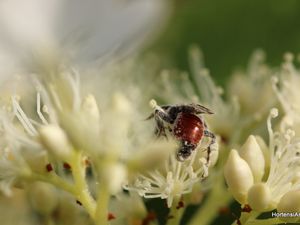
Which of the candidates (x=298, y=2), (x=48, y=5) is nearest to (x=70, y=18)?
(x=48, y=5)

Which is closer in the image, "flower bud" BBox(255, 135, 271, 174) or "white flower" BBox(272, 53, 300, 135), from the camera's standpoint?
"flower bud" BBox(255, 135, 271, 174)

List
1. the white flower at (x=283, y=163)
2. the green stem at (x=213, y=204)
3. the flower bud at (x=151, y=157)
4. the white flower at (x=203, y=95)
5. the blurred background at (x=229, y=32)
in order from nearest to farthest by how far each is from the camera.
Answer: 1. the flower bud at (x=151, y=157)
2. the white flower at (x=283, y=163)
3. the green stem at (x=213, y=204)
4. the white flower at (x=203, y=95)
5. the blurred background at (x=229, y=32)

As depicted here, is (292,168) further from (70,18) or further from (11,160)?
(70,18)

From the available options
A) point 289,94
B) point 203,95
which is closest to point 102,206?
point 289,94

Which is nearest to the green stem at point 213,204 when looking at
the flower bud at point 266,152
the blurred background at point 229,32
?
the flower bud at point 266,152

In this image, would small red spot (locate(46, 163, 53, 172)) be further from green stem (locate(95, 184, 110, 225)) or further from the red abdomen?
the red abdomen

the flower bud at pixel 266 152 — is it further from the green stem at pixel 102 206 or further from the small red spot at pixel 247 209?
the green stem at pixel 102 206

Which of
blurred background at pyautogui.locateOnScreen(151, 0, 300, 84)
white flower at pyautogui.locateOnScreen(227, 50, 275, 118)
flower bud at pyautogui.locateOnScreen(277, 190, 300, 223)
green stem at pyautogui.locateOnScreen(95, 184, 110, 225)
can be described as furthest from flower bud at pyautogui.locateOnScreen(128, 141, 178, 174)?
blurred background at pyautogui.locateOnScreen(151, 0, 300, 84)

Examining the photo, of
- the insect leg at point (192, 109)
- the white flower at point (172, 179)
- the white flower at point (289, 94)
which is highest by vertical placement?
the white flower at point (289, 94)
